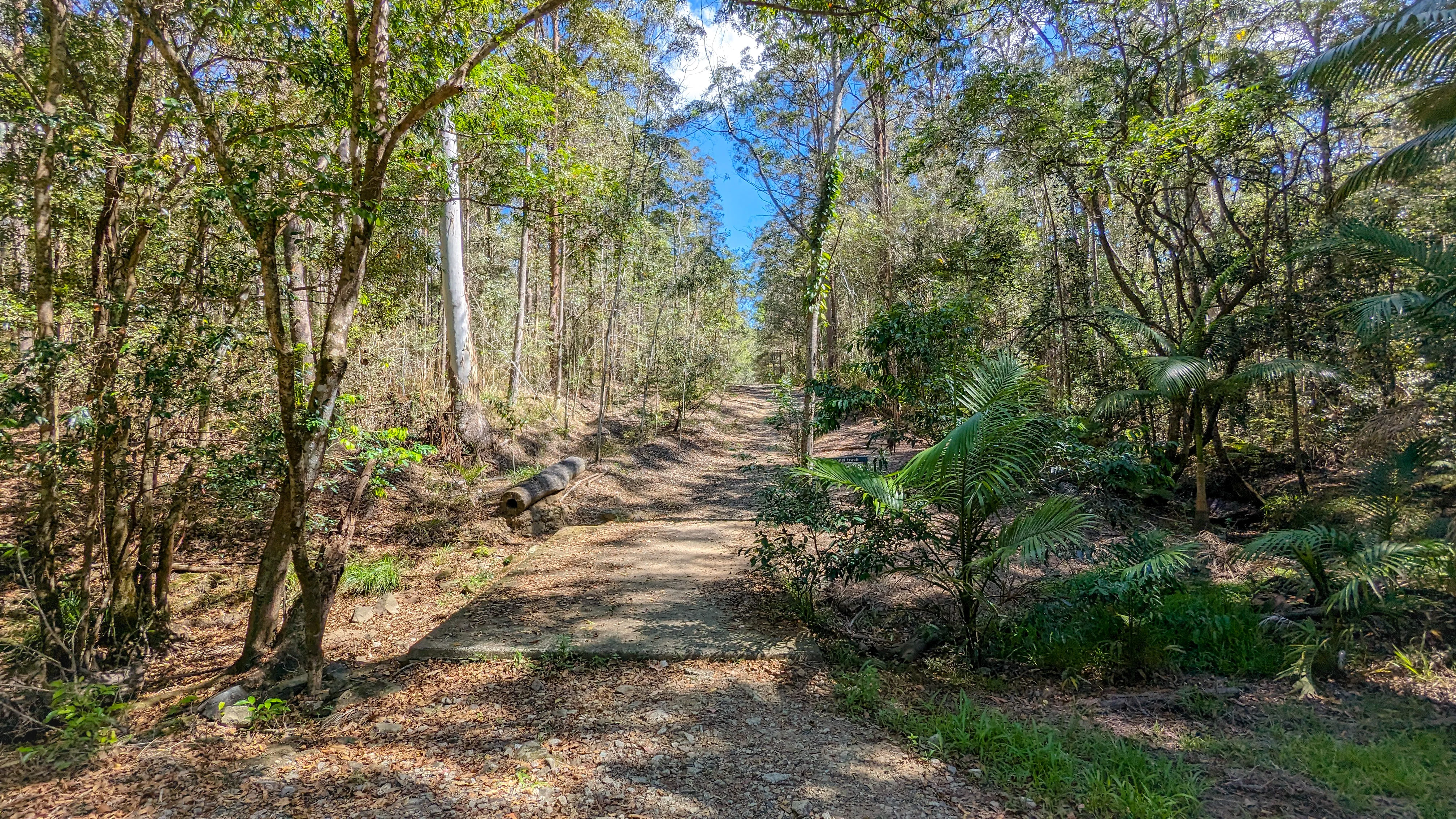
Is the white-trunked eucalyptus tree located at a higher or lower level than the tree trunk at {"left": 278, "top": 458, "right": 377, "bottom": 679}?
higher

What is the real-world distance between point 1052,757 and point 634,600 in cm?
320

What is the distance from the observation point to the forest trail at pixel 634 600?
12.7 ft

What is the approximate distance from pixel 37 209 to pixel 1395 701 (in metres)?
8.24

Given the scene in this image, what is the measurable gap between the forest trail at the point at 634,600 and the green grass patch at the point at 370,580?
3.61 ft

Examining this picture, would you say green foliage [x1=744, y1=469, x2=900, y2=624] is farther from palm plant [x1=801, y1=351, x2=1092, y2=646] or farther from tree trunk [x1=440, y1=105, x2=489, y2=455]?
tree trunk [x1=440, y1=105, x2=489, y2=455]

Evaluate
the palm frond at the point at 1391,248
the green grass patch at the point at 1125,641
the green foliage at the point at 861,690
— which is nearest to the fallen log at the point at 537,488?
the green foliage at the point at 861,690

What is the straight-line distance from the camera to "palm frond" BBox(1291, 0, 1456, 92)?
384cm

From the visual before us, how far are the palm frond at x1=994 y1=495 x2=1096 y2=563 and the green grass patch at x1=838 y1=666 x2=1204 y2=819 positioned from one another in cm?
90

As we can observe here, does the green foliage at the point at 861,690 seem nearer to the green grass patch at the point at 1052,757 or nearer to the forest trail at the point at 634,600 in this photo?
the green grass patch at the point at 1052,757

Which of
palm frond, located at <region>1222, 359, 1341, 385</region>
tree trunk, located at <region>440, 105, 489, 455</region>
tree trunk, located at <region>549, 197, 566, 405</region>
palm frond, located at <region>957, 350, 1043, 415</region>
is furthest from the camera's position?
Result: tree trunk, located at <region>549, 197, 566, 405</region>

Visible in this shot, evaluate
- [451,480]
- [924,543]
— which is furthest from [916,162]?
[451,480]

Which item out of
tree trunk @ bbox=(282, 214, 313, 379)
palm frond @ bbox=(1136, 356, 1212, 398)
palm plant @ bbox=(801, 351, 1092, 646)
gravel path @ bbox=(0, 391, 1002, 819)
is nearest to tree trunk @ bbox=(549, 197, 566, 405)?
tree trunk @ bbox=(282, 214, 313, 379)

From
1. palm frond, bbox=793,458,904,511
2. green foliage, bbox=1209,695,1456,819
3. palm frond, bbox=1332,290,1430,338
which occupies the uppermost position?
palm frond, bbox=1332,290,1430,338

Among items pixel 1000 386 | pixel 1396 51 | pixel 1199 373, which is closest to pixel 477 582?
pixel 1000 386
